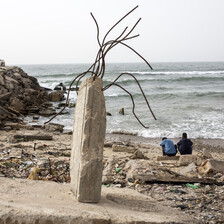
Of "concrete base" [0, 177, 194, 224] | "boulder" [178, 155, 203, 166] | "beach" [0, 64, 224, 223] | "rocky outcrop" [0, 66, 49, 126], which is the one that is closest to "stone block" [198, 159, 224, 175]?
"beach" [0, 64, 224, 223]

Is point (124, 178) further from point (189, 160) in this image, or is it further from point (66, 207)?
point (66, 207)

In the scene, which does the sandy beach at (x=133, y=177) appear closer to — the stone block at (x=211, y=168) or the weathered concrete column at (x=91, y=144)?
the stone block at (x=211, y=168)

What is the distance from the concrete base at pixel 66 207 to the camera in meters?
2.42

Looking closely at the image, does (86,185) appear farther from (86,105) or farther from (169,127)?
(169,127)

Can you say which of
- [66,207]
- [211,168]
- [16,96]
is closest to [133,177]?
[211,168]

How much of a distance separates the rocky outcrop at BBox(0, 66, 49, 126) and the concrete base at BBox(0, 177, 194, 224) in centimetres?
800

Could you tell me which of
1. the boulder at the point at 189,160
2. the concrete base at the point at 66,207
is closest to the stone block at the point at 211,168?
the boulder at the point at 189,160

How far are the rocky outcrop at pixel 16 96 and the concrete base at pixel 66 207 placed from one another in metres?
8.00

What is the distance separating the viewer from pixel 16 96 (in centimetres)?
1573

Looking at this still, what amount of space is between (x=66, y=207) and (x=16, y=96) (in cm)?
1391

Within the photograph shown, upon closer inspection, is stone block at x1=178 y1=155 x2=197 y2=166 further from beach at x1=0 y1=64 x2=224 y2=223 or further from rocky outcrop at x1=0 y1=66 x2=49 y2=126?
rocky outcrop at x1=0 y1=66 x2=49 y2=126

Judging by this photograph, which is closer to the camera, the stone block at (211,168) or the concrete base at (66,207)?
the concrete base at (66,207)

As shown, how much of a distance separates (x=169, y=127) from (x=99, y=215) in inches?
392

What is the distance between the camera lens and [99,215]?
103 inches
